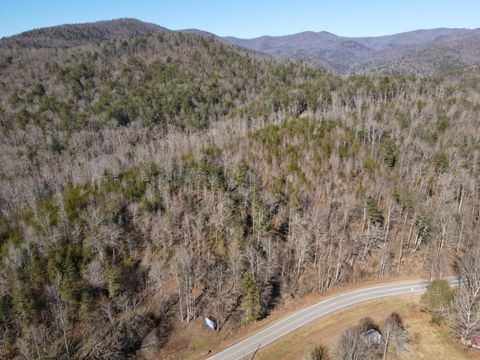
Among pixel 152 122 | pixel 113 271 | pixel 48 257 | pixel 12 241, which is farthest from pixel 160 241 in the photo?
pixel 152 122

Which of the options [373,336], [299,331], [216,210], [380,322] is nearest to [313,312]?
[299,331]

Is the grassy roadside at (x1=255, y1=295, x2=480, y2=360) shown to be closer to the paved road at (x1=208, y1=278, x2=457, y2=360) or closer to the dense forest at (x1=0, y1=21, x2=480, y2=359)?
the paved road at (x1=208, y1=278, x2=457, y2=360)

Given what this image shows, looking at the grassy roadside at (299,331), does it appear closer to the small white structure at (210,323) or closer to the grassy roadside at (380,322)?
the grassy roadside at (380,322)

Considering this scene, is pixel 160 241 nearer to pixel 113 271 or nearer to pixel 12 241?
pixel 113 271

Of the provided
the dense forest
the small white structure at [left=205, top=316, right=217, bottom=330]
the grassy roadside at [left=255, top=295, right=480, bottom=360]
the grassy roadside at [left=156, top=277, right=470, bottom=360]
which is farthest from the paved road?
the small white structure at [left=205, top=316, right=217, bottom=330]

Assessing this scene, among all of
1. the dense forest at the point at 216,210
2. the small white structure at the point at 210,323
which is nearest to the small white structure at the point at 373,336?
the dense forest at the point at 216,210

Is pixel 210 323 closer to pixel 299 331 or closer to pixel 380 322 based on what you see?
pixel 299 331
